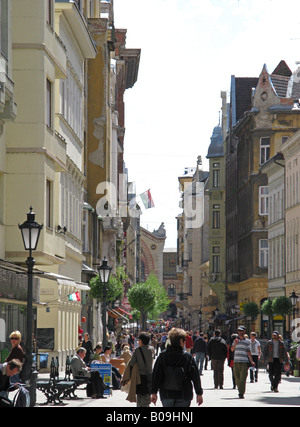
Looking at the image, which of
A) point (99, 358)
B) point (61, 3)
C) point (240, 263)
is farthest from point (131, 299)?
point (99, 358)

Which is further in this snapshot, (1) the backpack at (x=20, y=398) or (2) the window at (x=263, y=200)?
(2) the window at (x=263, y=200)

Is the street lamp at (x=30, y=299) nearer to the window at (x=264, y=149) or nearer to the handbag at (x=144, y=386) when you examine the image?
the handbag at (x=144, y=386)

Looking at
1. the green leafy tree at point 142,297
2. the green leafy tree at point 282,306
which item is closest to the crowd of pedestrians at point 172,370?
the green leafy tree at point 282,306

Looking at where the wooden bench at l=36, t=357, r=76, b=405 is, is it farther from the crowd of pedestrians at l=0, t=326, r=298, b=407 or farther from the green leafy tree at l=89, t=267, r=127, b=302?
the green leafy tree at l=89, t=267, r=127, b=302

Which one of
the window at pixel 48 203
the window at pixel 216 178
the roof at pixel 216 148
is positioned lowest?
the window at pixel 48 203

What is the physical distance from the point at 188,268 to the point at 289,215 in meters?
101

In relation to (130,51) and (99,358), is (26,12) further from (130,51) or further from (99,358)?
(130,51)

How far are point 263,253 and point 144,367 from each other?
6119cm

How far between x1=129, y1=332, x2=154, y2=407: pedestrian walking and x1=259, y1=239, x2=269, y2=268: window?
198 feet

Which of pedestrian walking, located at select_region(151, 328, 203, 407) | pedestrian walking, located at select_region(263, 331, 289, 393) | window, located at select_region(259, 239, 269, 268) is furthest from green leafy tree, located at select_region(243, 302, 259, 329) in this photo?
pedestrian walking, located at select_region(151, 328, 203, 407)

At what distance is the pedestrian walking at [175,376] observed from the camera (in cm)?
1262

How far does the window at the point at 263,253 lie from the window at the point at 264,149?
553cm

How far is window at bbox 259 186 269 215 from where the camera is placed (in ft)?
249
